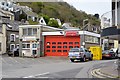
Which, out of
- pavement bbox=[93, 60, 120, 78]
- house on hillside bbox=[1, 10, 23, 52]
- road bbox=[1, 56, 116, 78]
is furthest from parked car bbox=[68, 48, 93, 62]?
house on hillside bbox=[1, 10, 23, 52]

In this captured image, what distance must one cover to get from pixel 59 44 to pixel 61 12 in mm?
68517

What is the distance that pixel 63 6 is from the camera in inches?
4825

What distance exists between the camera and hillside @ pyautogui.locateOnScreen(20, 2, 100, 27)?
114019mm

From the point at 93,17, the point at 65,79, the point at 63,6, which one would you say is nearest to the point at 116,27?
the point at 65,79

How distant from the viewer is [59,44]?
49031 mm

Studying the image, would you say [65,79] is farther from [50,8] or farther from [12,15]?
[50,8]

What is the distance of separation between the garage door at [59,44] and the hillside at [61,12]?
61991 millimetres

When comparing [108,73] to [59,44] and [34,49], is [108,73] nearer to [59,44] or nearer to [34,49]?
[59,44]

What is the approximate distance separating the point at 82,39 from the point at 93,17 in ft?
224

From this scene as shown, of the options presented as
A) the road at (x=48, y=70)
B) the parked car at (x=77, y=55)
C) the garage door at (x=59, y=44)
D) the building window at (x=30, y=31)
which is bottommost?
the road at (x=48, y=70)

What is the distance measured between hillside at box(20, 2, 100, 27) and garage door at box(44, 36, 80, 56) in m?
62.0

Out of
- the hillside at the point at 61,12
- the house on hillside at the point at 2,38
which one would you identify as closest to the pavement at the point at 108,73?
the house on hillside at the point at 2,38

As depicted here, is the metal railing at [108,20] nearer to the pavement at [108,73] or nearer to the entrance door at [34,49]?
the pavement at [108,73]

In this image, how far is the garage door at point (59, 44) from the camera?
48.0 meters
